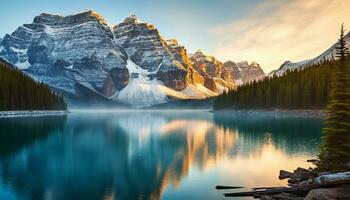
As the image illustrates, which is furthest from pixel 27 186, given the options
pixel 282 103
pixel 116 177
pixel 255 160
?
pixel 282 103

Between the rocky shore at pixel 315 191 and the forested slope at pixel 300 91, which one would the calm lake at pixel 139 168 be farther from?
the forested slope at pixel 300 91

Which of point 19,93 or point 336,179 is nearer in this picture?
point 336,179

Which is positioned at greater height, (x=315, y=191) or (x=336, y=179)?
(x=336, y=179)

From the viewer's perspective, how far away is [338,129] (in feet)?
97.3

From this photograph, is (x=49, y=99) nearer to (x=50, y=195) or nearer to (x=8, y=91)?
(x=8, y=91)

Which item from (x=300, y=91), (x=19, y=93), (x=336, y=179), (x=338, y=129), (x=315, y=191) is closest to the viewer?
(x=315, y=191)

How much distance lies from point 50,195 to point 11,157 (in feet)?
68.3

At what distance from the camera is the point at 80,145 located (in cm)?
6009

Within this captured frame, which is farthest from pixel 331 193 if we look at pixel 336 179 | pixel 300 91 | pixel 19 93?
pixel 19 93

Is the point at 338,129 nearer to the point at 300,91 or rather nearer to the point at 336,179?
the point at 336,179

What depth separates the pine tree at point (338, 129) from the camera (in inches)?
1141

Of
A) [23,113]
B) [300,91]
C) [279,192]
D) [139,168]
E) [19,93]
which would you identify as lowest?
[139,168]

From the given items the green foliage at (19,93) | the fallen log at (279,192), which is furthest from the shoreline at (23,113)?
the fallen log at (279,192)

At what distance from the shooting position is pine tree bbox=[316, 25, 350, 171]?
2897cm
